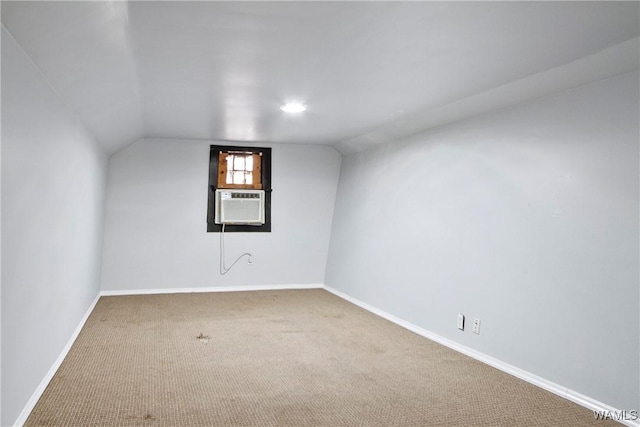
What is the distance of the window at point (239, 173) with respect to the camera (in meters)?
6.64

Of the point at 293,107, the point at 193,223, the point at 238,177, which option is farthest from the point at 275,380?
the point at 238,177

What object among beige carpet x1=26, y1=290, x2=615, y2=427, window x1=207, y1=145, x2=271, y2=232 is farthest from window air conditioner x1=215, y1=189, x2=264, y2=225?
beige carpet x1=26, y1=290, x2=615, y2=427

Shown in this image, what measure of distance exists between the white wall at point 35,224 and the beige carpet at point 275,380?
308mm

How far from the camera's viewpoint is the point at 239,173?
6.83m

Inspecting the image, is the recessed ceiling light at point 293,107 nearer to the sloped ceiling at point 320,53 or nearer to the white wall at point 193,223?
the sloped ceiling at point 320,53

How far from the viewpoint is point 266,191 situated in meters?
6.87

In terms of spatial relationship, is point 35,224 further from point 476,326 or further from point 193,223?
point 193,223

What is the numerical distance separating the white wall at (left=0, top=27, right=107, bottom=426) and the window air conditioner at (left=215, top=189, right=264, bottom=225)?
2.60 m

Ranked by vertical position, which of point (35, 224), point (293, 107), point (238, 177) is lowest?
point (35, 224)

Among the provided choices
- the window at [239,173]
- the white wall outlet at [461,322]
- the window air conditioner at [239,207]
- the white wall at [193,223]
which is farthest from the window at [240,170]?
the white wall outlet at [461,322]

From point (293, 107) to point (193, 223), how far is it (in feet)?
9.37

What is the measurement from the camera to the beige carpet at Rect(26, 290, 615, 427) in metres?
2.70

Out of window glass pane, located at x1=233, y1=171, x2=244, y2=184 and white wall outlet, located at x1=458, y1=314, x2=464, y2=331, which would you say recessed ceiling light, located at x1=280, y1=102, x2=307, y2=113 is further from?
window glass pane, located at x1=233, y1=171, x2=244, y2=184

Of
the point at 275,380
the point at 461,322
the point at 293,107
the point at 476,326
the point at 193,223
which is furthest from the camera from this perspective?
the point at 193,223
